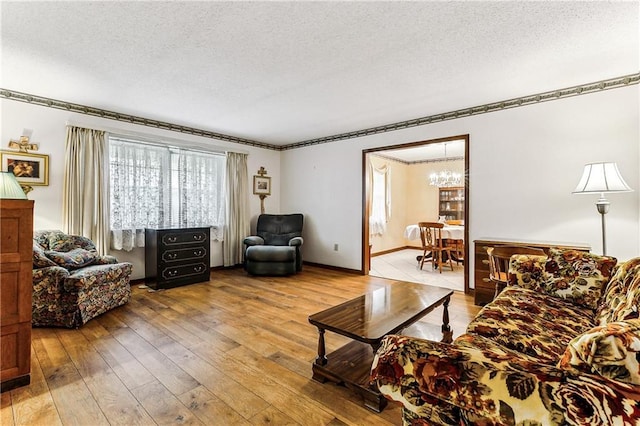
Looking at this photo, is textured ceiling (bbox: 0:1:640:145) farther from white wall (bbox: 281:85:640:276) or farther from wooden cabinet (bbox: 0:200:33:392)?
wooden cabinet (bbox: 0:200:33:392)

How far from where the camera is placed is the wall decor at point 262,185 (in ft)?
19.0

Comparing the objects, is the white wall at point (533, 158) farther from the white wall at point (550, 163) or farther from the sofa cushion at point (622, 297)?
the sofa cushion at point (622, 297)

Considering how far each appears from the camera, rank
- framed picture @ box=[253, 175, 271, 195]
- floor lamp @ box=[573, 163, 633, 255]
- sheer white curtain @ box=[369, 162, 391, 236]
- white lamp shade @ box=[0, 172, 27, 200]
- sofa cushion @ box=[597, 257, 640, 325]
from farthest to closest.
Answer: sheer white curtain @ box=[369, 162, 391, 236] → framed picture @ box=[253, 175, 271, 195] → floor lamp @ box=[573, 163, 633, 255] → white lamp shade @ box=[0, 172, 27, 200] → sofa cushion @ box=[597, 257, 640, 325]

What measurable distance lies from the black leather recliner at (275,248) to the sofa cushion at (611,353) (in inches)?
164

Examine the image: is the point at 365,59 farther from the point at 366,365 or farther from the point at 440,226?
the point at 440,226

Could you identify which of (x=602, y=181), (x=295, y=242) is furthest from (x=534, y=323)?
(x=295, y=242)

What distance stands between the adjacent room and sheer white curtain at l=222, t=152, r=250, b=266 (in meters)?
0.05

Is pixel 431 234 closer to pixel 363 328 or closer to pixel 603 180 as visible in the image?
pixel 603 180

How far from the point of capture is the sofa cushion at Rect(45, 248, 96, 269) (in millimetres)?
2896

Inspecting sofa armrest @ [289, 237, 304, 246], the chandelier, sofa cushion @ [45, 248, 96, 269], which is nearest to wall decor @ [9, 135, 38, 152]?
sofa cushion @ [45, 248, 96, 269]

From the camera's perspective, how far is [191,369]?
2035 millimetres

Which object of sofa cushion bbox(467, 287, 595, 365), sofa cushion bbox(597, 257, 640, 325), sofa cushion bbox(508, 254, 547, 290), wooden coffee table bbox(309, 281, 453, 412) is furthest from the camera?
sofa cushion bbox(508, 254, 547, 290)

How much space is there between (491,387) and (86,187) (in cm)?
457

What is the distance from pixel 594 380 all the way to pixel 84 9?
2.99 m
